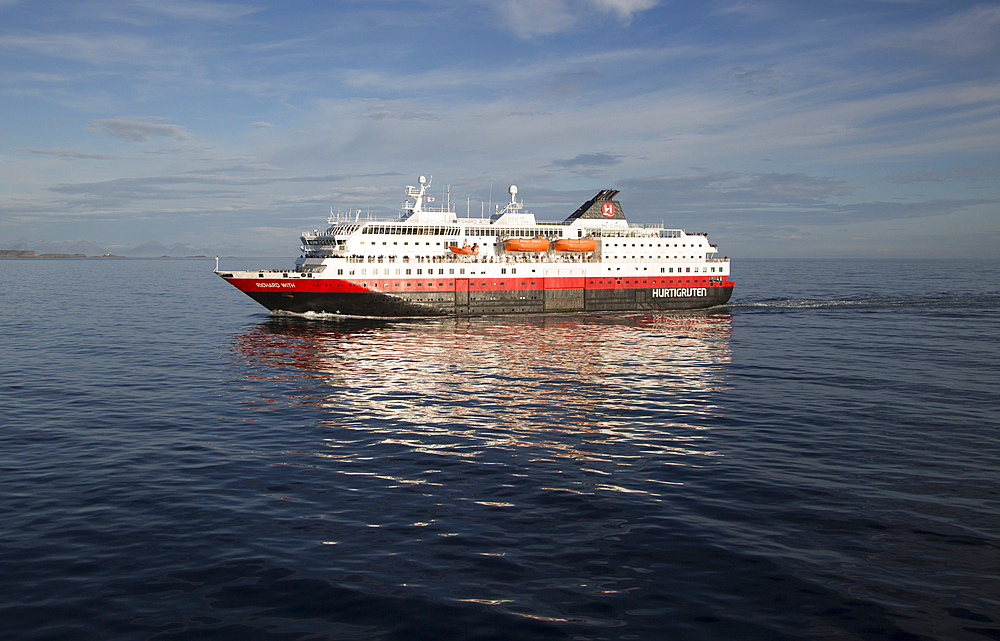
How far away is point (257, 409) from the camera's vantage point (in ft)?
73.9

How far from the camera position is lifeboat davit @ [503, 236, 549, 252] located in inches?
2266

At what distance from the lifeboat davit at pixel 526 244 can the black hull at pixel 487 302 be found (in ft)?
14.2

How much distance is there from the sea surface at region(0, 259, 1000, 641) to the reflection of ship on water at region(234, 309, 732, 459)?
24cm

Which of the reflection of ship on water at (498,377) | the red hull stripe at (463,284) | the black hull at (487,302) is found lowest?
the reflection of ship on water at (498,377)

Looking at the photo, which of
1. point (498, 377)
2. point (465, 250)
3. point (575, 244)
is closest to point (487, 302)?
point (465, 250)

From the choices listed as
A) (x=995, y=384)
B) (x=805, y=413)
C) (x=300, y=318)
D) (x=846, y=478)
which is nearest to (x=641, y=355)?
(x=805, y=413)

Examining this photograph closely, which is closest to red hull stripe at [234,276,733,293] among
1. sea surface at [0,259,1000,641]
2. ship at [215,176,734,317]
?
ship at [215,176,734,317]

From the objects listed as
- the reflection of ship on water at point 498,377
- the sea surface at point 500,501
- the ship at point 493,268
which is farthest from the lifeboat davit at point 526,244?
the sea surface at point 500,501

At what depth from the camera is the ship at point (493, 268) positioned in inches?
2047

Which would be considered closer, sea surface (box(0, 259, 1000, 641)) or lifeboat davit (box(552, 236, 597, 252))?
sea surface (box(0, 259, 1000, 641))

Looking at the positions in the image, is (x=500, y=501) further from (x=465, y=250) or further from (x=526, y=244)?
(x=526, y=244)

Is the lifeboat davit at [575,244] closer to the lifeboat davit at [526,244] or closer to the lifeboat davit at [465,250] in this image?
the lifeboat davit at [526,244]

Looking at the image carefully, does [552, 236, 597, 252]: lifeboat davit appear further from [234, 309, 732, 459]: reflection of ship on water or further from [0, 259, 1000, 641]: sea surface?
[0, 259, 1000, 641]: sea surface

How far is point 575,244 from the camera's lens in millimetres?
59344
